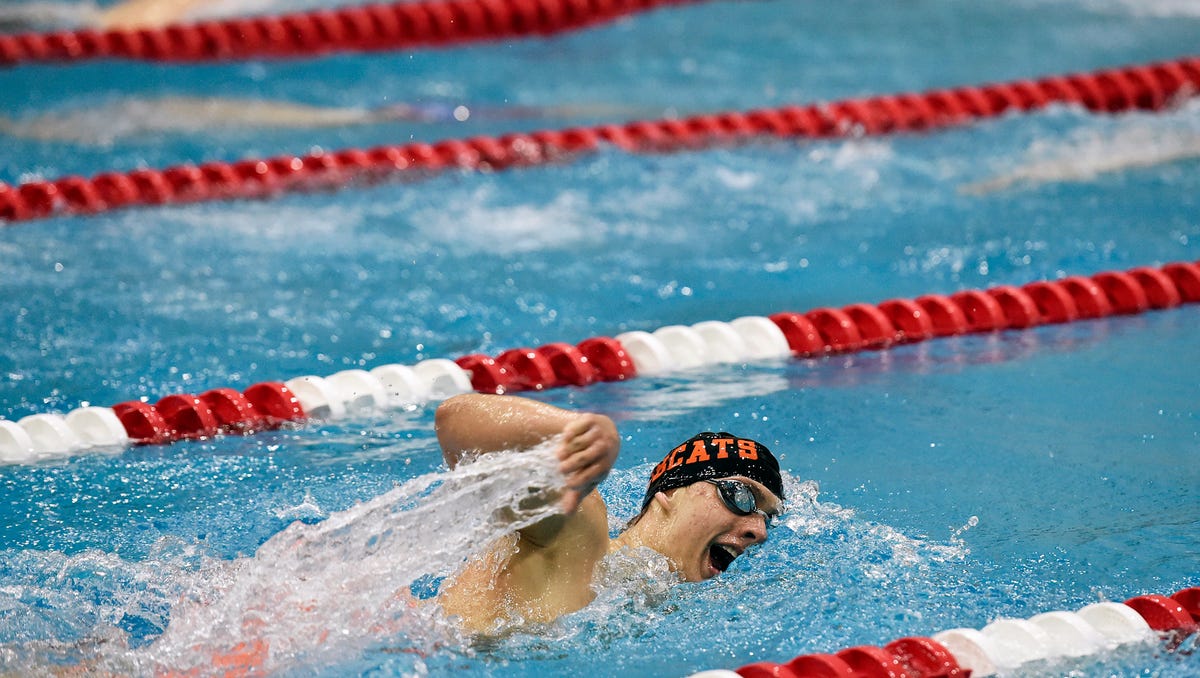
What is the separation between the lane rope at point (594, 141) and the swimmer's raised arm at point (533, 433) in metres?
3.60

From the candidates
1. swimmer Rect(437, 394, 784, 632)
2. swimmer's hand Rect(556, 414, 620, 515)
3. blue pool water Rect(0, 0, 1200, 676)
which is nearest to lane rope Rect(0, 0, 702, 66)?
blue pool water Rect(0, 0, 1200, 676)

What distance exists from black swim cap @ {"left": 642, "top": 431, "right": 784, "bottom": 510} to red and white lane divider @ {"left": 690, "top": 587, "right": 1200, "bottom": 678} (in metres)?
0.38

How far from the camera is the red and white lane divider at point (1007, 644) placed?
2596 mm

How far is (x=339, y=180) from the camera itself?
6.07m

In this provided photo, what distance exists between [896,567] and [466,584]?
960 mm

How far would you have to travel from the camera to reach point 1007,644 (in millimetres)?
2705

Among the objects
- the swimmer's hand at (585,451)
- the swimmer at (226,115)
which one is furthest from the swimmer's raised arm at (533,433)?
the swimmer at (226,115)

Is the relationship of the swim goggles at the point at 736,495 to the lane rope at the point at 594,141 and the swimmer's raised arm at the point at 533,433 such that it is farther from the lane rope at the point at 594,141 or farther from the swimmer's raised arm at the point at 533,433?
the lane rope at the point at 594,141

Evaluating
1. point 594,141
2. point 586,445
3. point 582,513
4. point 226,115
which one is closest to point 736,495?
point 582,513

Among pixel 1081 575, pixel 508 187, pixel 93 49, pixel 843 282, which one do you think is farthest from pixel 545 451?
pixel 93 49

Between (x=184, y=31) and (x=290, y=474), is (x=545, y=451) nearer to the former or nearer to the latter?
(x=290, y=474)

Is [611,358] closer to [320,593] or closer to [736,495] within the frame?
[736,495]

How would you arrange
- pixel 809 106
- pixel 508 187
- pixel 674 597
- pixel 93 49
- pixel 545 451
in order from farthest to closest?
1. pixel 93 49
2. pixel 809 106
3. pixel 508 187
4. pixel 674 597
5. pixel 545 451

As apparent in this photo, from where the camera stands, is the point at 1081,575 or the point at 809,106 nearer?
the point at 1081,575
